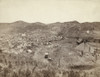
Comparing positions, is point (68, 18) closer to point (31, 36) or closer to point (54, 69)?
point (31, 36)

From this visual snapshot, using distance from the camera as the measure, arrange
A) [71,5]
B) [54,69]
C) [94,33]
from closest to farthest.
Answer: [54,69]
[94,33]
[71,5]

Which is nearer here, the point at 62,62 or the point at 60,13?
the point at 62,62

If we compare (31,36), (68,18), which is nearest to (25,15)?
(31,36)

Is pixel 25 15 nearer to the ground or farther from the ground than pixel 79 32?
farther from the ground

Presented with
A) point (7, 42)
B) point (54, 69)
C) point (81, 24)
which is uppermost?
point (81, 24)

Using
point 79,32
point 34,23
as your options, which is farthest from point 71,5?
point 34,23

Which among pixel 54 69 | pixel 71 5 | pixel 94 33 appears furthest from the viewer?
pixel 71 5

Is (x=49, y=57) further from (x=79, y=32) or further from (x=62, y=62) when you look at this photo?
(x=79, y=32)
